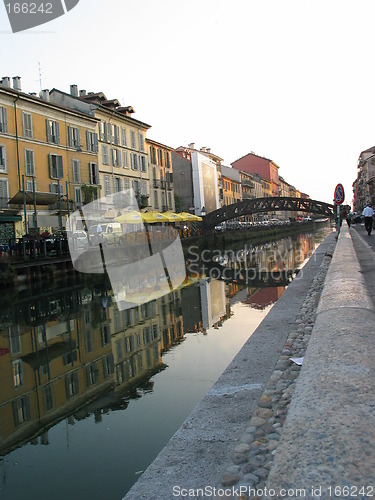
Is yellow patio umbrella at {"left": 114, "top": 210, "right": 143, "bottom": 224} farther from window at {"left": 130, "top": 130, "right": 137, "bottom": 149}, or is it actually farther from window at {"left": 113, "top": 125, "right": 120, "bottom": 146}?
window at {"left": 130, "top": 130, "right": 137, "bottom": 149}

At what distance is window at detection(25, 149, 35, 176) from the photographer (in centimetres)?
2817

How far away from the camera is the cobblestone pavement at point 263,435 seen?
8.04 ft

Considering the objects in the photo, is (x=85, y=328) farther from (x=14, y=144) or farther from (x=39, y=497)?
(x=14, y=144)

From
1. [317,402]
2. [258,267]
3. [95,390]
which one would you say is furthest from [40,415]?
[258,267]

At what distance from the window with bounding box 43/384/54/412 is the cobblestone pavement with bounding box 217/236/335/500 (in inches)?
114

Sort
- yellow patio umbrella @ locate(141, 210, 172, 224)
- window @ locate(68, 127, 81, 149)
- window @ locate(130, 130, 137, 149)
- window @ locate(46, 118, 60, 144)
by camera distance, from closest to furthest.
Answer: yellow patio umbrella @ locate(141, 210, 172, 224) < window @ locate(46, 118, 60, 144) < window @ locate(68, 127, 81, 149) < window @ locate(130, 130, 137, 149)

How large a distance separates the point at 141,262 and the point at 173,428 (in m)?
21.3

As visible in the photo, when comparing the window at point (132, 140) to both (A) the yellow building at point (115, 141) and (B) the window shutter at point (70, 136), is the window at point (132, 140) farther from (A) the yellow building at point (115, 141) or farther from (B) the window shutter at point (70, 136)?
(B) the window shutter at point (70, 136)

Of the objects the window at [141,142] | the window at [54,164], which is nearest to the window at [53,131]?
the window at [54,164]

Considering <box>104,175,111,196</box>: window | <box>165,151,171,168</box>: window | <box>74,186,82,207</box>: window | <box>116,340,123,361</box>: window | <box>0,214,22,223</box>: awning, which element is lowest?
<box>116,340,123,361</box>: window

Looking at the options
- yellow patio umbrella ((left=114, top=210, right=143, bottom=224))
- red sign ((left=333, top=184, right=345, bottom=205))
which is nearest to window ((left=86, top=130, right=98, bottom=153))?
yellow patio umbrella ((left=114, top=210, right=143, bottom=224))

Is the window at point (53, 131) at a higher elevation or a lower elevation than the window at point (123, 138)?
lower

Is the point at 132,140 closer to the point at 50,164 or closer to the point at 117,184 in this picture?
the point at 117,184

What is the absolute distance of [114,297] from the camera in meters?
14.5
